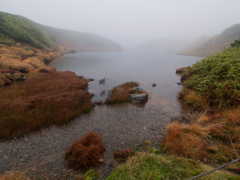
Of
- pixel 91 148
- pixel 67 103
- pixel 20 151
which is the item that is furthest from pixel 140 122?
Result: pixel 20 151

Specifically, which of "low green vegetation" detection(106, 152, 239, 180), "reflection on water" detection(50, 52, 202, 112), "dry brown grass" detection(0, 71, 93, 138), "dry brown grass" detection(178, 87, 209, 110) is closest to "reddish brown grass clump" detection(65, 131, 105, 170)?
"low green vegetation" detection(106, 152, 239, 180)

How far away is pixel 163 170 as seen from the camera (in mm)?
3816

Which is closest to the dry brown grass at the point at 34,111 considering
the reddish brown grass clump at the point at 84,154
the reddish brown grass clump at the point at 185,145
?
the reddish brown grass clump at the point at 84,154

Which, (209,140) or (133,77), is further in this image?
(133,77)

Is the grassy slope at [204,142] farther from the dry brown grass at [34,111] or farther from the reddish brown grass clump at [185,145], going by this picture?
the dry brown grass at [34,111]

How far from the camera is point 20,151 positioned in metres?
5.44

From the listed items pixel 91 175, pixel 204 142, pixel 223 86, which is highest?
pixel 223 86

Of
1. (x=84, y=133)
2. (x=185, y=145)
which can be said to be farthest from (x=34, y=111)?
(x=185, y=145)

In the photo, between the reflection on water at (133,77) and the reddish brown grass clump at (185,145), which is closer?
the reddish brown grass clump at (185,145)

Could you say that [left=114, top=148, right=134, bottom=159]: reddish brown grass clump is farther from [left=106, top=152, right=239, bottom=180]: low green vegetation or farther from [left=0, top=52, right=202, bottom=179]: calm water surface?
[left=106, top=152, right=239, bottom=180]: low green vegetation

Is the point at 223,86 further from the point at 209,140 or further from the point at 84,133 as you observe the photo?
the point at 84,133

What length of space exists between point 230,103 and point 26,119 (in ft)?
45.4

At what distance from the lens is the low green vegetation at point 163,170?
3547mm

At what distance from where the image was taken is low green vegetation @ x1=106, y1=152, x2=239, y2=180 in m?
3.55
